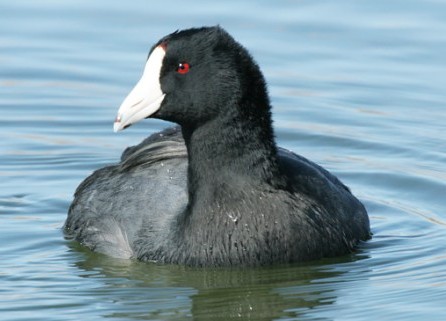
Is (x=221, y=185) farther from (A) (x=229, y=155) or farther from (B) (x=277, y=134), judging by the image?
(B) (x=277, y=134)

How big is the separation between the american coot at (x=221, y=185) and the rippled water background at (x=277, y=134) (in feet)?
0.50

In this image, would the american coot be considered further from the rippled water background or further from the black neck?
the rippled water background

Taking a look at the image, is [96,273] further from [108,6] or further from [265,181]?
[108,6]

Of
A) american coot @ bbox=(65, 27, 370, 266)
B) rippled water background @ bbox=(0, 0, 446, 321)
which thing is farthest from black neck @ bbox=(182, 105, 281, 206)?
rippled water background @ bbox=(0, 0, 446, 321)

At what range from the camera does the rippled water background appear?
8945 millimetres

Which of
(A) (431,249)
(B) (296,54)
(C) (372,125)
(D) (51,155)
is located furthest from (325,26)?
(A) (431,249)

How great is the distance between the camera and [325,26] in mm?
14492

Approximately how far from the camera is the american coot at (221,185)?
354 inches

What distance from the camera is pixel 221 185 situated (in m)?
9.25

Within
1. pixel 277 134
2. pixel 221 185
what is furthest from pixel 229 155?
pixel 277 134

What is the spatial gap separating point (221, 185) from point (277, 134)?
10.8ft

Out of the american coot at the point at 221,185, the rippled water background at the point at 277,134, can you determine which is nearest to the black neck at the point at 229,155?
the american coot at the point at 221,185

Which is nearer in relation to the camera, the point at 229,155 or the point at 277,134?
the point at 229,155

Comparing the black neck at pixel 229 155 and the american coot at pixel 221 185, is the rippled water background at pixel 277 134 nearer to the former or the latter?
the american coot at pixel 221 185
